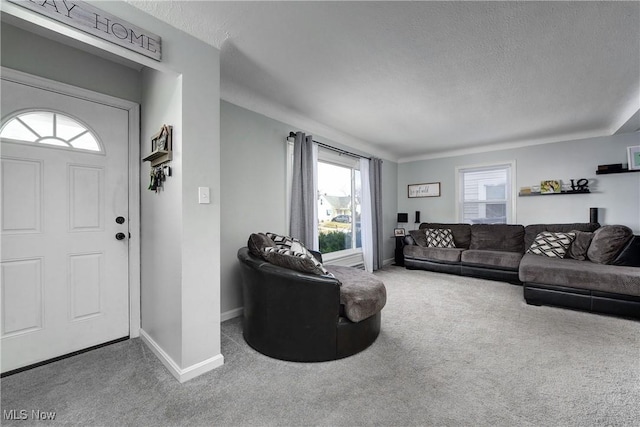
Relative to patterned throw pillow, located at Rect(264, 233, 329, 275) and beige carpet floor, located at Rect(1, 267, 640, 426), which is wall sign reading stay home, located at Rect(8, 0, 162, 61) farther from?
beige carpet floor, located at Rect(1, 267, 640, 426)

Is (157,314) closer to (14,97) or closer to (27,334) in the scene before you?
(27,334)

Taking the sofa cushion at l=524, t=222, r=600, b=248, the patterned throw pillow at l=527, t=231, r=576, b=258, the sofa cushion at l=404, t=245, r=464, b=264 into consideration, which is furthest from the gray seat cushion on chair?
the sofa cushion at l=524, t=222, r=600, b=248

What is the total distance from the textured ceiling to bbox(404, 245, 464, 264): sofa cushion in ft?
6.99

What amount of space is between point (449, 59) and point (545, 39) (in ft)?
2.12

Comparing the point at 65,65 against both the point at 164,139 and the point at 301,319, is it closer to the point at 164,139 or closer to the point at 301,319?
the point at 164,139

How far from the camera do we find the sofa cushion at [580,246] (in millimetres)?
3627

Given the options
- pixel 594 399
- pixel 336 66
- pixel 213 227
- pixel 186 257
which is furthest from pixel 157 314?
pixel 594 399

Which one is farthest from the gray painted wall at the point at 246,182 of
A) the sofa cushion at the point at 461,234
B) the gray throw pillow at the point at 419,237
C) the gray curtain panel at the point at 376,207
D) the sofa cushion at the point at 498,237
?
the sofa cushion at the point at 498,237

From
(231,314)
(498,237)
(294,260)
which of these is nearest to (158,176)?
(294,260)

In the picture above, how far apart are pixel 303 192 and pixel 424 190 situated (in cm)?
343

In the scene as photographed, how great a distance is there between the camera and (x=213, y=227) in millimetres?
1906

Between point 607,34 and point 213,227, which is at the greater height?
point 607,34

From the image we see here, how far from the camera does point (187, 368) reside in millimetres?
1771

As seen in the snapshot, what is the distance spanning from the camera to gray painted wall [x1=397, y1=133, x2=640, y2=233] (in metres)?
3.98
